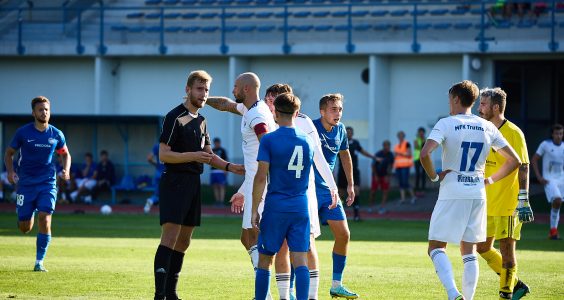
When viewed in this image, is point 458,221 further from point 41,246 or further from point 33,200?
point 33,200

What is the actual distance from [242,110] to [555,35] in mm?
23007

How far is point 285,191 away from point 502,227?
284 centimetres

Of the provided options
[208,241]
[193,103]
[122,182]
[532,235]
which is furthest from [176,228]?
[122,182]

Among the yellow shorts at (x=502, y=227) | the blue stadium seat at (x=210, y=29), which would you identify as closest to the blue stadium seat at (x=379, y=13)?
the blue stadium seat at (x=210, y=29)

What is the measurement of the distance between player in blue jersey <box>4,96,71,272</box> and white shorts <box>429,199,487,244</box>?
6177 millimetres

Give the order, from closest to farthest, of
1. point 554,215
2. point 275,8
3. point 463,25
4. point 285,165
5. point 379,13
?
1. point 285,165
2. point 554,215
3. point 463,25
4. point 379,13
5. point 275,8

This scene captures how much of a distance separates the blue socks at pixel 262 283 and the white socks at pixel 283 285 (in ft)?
0.80

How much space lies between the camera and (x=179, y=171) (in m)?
10.7

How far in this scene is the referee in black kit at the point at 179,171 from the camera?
10508mm

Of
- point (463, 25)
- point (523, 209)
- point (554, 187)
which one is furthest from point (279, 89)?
point (463, 25)

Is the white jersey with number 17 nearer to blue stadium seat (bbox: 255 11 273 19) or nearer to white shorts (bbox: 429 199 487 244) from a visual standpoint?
white shorts (bbox: 429 199 487 244)

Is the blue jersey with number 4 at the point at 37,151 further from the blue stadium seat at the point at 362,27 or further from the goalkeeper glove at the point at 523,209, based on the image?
the blue stadium seat at the point at 362,27

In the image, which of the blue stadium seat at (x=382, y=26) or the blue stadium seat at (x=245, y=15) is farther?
the blue stadium seat at (x=245, y=15)

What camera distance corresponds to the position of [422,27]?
33969 mm
